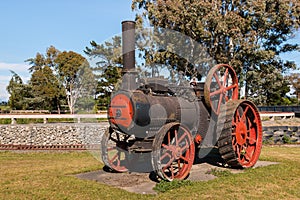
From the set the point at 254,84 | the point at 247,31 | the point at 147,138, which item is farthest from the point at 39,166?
the point at 254,84

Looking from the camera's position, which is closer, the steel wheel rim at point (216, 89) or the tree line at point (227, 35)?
the steel wheel rim at point (216, 89)

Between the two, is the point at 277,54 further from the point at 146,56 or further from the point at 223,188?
the point at 223,188

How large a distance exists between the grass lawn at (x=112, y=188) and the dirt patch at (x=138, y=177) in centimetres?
26

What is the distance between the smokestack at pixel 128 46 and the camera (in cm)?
641

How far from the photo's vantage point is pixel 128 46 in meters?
6.56

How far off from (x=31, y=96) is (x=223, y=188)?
126 ft

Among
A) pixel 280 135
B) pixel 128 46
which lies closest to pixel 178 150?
pixel 128 46

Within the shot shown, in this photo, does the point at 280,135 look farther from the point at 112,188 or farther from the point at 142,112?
the point at 112,188

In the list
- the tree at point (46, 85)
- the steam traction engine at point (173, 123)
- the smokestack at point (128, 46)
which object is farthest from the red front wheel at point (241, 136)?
the tree at point (46, 85)

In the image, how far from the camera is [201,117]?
7363mm

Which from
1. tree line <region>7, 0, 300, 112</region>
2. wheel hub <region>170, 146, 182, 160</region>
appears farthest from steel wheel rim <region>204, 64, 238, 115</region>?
tree line <region>7, 0, 300, 112</region>

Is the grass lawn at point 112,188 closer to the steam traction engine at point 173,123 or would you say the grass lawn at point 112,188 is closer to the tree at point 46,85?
the steam traction engine at point 173,123

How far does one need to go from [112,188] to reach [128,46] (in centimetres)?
273

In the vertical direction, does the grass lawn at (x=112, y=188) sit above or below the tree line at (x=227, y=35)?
below
